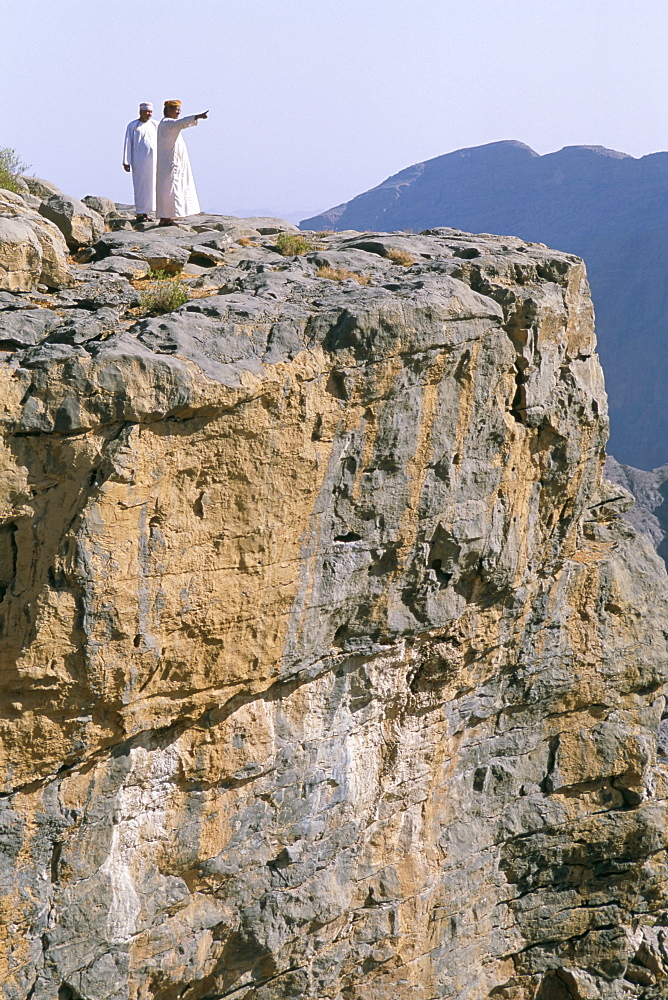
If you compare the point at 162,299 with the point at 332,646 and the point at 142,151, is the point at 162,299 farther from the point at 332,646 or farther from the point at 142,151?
the point at 142,151

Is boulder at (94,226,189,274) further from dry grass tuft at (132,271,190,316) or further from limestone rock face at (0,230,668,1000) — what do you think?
dry grass tuft at (132,271,190,316)

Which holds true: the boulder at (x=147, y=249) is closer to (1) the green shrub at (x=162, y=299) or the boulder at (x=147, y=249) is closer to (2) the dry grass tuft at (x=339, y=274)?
(1) the green shrub at (x=162, y=299)

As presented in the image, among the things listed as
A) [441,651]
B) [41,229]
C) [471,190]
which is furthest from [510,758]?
[471,190]

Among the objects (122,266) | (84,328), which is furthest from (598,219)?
(84,328)

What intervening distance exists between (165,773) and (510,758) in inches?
218

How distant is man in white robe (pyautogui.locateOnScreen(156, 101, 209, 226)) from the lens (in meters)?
14.0

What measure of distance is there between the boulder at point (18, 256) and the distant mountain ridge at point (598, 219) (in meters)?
85.5

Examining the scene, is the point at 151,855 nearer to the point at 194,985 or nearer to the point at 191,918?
the point at 191,918

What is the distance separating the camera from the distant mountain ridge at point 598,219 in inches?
4446

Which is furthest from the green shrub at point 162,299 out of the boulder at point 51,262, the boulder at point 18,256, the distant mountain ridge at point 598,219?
the distant mountain ridge at point 598,219

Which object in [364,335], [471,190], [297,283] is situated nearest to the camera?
[364,335]

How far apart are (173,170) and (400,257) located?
4.37 meters

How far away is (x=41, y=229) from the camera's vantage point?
34.4 feet

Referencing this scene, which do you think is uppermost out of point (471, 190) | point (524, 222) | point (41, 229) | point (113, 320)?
point (471, 190)
